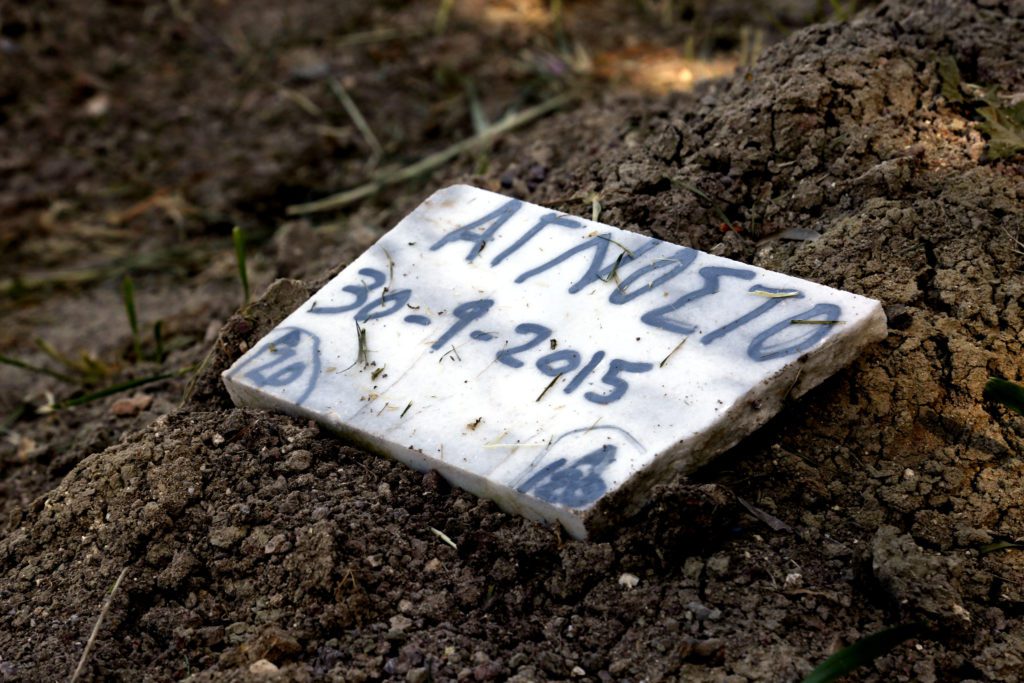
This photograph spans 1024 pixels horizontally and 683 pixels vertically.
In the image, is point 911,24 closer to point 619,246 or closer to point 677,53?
point 619,246

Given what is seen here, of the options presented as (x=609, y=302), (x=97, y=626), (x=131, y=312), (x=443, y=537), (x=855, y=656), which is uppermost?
(x=609, y=302)

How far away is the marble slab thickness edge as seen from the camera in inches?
79.0

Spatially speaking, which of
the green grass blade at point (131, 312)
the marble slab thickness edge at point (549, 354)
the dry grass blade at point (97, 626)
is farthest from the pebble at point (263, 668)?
the green grass blade at point (131, 312)

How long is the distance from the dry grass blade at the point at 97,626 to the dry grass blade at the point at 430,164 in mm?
2048

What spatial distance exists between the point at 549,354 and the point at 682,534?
443mm

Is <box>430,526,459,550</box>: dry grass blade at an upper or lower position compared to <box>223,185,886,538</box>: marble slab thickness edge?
lower

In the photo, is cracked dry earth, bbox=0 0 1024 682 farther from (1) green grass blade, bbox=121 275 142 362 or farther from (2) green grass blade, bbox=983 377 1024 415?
(1) green grass blade, bbox=121 275 142 362

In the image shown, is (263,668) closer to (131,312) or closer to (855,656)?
(855,656)

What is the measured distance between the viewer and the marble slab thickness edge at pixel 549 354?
2.01 meters

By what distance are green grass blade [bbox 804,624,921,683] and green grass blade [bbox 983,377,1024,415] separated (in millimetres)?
421

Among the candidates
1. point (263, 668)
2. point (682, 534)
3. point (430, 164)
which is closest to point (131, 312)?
point (430, 164)

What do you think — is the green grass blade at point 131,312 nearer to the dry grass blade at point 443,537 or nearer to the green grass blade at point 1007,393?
the dry grass blade at point 443,537

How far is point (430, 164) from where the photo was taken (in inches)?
159

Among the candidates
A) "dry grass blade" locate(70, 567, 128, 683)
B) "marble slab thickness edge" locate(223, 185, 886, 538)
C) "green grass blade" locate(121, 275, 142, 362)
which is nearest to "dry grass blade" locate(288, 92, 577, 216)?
"green grass blade" locate(121, 275, 142, 362)
